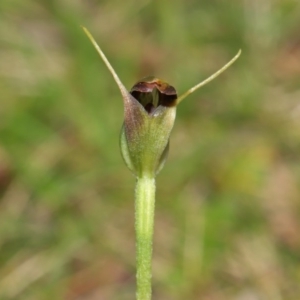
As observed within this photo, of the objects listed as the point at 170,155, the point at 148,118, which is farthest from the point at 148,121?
the point at 170,155

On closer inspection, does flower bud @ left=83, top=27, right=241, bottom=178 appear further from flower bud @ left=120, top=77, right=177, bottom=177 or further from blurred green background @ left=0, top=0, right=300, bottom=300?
blurred green background @ left=0, top=0, right=300, bottom=300

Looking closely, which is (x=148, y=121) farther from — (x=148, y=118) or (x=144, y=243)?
(x=144, y=243)

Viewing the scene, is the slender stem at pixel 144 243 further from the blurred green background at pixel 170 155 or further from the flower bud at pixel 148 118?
the blurred green background at pixel 170 155

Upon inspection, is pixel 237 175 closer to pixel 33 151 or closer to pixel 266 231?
pixel 266 231

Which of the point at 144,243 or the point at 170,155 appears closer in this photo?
the point at 144,243

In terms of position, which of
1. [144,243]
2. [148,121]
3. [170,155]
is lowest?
[144,243]

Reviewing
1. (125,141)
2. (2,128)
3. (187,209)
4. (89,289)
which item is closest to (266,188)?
(187,209)

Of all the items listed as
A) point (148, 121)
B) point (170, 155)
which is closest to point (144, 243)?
point (148, 121)

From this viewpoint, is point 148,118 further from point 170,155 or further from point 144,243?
point 170,155

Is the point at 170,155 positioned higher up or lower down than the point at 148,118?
higher up

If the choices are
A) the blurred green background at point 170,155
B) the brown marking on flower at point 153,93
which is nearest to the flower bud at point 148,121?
the brown marking on flower at point 153,93
